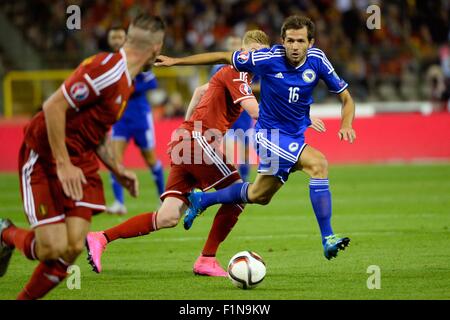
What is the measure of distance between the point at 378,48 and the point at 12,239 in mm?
17079

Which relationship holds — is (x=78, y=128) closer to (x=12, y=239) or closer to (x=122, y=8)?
(x=12, y=239)

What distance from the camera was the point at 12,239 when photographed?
7008 mm

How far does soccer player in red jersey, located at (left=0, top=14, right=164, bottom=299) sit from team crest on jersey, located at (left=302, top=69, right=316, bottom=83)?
2.27 metres

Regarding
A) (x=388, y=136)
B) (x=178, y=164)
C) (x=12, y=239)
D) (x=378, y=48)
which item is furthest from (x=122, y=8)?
(x=12, y=239)

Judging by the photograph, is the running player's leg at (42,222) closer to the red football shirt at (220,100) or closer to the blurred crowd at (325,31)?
the red football shirt at (220,100)

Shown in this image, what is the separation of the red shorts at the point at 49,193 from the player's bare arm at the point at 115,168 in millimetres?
111

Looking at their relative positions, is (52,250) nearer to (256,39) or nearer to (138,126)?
(256,39)

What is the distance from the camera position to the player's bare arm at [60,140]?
6.07 m

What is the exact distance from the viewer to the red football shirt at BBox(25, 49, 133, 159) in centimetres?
618

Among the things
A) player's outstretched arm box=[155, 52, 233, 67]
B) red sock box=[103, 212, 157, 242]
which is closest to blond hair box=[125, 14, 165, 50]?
player's outstretched arm box=[155, 52, 233, 67]

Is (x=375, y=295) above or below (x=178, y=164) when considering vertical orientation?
below

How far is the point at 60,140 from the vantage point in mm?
6070

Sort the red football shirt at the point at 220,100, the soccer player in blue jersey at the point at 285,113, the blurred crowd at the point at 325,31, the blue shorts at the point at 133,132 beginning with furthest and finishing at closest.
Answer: the blurred crowd at the point at 325,31, the blue shorts at the point at 133,132, the red football shirt at the point at 220,100, the soccer player in blue jersey at the point at 285,113

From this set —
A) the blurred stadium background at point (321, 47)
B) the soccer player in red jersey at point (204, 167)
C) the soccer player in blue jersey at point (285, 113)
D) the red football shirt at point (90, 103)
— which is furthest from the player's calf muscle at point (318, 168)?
the blurred stadium background at point (321, 47)
